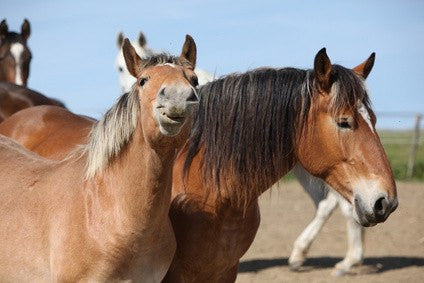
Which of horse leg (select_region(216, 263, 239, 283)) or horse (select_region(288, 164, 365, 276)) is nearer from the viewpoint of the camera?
horse leg (select_region(216, 263, 239, 283))

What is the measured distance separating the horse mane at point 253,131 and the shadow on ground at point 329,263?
146 inches

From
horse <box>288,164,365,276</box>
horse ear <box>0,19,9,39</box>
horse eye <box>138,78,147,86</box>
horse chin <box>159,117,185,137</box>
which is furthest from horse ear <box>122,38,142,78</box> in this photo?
horse ear <box>0,19,9,39</box>

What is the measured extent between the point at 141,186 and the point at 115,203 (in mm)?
156

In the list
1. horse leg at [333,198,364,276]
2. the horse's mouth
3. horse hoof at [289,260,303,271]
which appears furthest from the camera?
horse hoof at [289,260,303,271]

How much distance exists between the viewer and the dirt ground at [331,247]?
7734 mm

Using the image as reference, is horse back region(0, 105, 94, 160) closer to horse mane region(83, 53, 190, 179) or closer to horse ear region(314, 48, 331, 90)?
horse mane region(83, 53, 190, 179)

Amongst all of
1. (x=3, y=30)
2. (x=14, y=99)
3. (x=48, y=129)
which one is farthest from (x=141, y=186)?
(x=3, y=30)

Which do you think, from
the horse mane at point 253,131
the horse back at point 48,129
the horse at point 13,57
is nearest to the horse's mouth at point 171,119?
the horse mane at point 253,131

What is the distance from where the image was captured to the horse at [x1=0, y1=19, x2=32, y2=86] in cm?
926

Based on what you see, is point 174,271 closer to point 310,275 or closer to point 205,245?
point 205,245

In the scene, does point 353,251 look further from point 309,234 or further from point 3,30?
point 3,30

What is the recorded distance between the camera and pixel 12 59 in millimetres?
9250

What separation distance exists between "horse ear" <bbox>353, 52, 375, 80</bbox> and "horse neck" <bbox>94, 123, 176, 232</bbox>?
1.27 m

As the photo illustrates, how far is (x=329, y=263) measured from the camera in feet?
28.0
